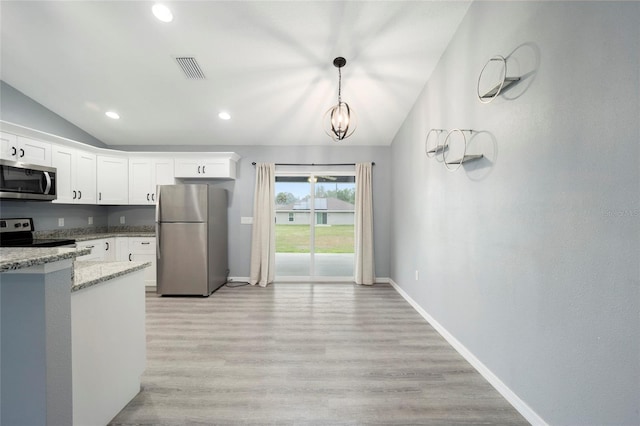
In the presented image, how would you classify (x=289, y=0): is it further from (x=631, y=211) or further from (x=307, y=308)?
(x=307, y=308)

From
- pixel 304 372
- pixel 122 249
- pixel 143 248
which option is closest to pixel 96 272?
pixel 304 372

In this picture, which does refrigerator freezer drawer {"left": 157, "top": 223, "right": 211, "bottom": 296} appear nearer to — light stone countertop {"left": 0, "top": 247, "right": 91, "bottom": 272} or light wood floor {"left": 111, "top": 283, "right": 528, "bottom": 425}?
light wood floor {"left": 111, "top": 283, "right": 528, "bottom": 425}

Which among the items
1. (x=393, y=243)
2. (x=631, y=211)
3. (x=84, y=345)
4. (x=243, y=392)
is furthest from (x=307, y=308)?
(x=631, y=211)

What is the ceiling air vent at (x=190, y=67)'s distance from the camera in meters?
2.82

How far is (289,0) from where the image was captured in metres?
2.23

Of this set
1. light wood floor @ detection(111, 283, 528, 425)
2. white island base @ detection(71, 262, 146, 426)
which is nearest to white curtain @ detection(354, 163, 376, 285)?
light wood floor @ detection(111, 283, 528, 425)

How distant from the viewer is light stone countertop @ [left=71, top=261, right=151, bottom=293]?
52.2 inches

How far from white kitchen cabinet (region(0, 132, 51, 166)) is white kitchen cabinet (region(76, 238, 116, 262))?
116 centimetres

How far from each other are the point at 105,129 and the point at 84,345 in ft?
13.8

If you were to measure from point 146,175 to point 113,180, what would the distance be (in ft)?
1.59

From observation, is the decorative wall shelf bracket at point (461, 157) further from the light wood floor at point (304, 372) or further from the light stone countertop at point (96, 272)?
the light stone countertop at point (96, 272)

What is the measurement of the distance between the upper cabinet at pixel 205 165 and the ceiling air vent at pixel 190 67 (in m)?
1.34

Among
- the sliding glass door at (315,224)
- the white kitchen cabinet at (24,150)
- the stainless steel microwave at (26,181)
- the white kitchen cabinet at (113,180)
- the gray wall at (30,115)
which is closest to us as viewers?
the stainless steel microwave at (26,181)

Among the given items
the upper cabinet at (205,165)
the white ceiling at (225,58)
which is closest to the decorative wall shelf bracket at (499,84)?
the white ceiling at (225,58)
